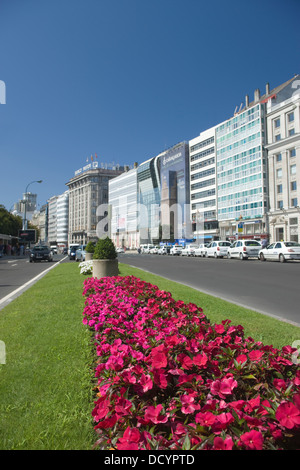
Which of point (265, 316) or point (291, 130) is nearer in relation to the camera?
point (265, 316)

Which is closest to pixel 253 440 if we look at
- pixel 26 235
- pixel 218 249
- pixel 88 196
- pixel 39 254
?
pixel 39 254

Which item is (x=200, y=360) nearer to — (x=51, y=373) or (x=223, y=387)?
(x=223, y=387)

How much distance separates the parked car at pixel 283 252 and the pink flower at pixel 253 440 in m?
24.7

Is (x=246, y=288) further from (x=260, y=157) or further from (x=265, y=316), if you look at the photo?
(x=260, y=157)

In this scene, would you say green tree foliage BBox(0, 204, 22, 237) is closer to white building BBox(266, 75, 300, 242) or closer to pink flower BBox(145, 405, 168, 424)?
white building BBox(266, 75, 300, 242)

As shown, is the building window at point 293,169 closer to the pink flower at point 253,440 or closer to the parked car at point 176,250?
the parked car at point 176,250

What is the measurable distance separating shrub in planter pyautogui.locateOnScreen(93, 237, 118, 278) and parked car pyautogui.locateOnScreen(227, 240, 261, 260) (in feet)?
65.1

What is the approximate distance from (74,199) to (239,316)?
162 metres

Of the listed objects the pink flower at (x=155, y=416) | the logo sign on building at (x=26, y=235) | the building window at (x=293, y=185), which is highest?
the building window at (x=293, y=185)

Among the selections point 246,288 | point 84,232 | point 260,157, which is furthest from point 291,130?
point 84,232

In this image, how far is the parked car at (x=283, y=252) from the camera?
24.2 m

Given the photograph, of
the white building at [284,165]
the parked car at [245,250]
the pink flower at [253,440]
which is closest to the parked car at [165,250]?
the white building at [284,165]

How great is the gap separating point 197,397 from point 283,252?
81.1ft

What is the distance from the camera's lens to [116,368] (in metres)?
2.17
